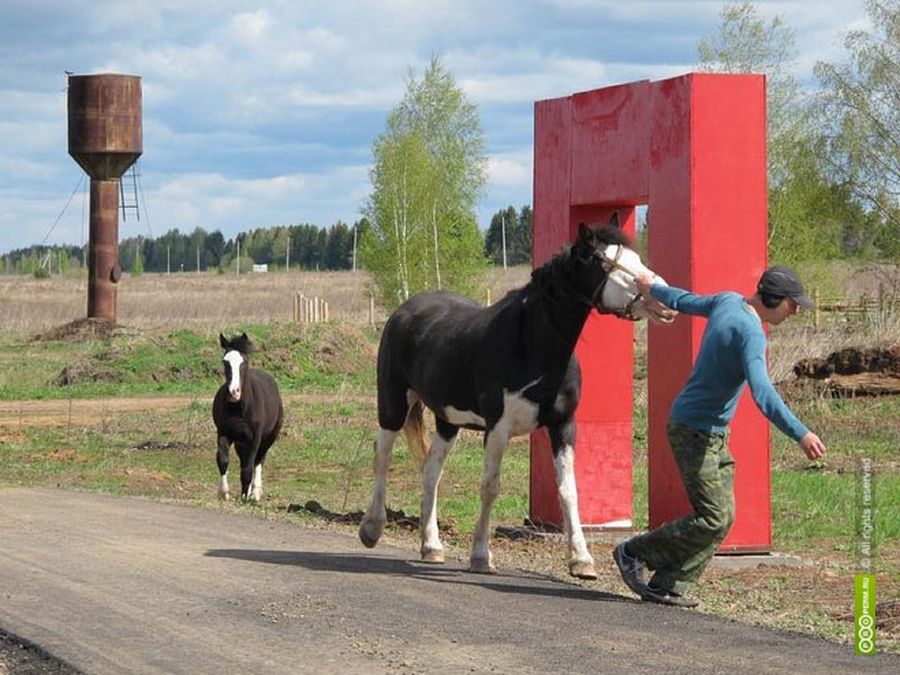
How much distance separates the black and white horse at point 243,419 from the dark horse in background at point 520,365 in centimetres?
701

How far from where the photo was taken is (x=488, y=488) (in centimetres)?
1205

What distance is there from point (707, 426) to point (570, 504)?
1591mm

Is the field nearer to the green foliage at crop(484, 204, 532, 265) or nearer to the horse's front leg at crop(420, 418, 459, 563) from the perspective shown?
the horse's front leg at crop(420, 418, 459, 563)

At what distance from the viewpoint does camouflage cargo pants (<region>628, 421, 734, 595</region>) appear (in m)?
10.4

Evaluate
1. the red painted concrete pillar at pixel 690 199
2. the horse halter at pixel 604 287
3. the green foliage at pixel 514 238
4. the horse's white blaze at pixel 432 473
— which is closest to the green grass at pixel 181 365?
the red painted concrete pillar at pixel 690 199

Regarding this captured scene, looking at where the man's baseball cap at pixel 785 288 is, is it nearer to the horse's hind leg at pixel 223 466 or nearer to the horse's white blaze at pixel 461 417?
the horse's white blaze at pixel 461 417

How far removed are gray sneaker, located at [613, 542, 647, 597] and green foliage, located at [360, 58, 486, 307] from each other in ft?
186

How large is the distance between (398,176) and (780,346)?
35.4 metres

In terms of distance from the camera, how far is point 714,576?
40.7ft

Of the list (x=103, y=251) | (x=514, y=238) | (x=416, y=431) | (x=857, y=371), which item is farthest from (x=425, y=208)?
(x=514, y=238)

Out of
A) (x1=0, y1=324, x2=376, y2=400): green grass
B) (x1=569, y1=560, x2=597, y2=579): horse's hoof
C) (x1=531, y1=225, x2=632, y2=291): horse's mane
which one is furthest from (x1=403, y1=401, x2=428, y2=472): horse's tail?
(x1=0, y1=324, x2=376, y2=400): green grass

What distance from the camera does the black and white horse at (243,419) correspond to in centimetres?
2016

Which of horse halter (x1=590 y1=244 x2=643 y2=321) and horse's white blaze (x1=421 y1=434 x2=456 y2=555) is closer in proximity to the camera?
horse halter (x1=590 y1=244 x2=643 y2=321)

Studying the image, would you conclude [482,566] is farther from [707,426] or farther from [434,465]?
[707,426]
